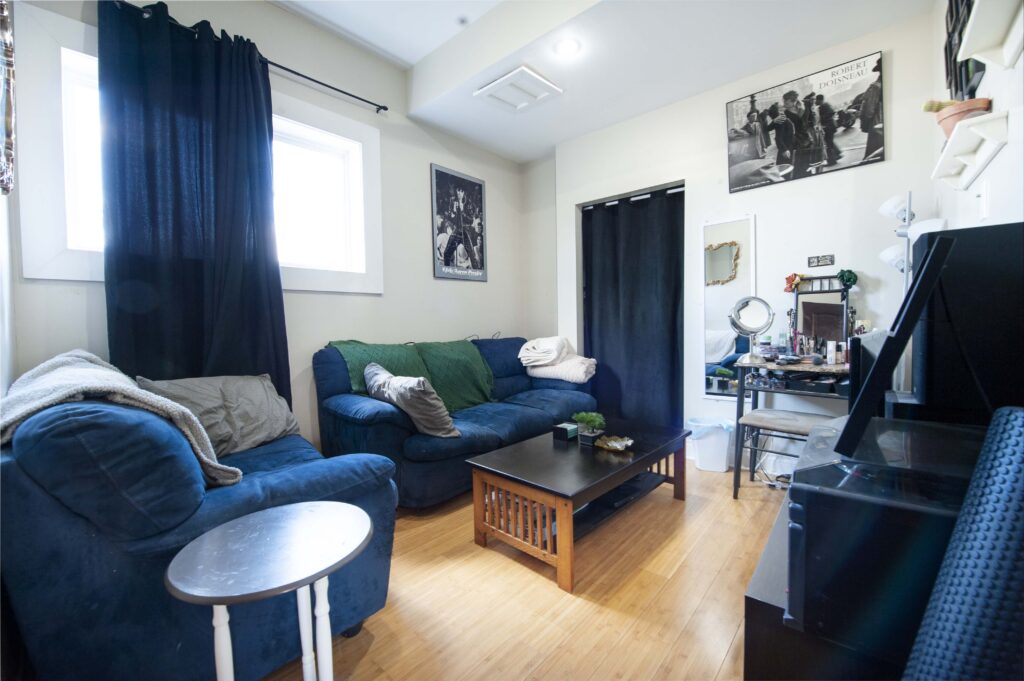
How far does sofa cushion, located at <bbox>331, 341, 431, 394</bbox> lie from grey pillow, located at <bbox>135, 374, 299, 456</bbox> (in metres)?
0.47

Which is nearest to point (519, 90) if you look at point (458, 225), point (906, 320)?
point (458, 225)

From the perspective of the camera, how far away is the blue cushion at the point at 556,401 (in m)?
2.95

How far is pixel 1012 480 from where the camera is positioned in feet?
1.92

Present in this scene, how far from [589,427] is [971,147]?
1.74m

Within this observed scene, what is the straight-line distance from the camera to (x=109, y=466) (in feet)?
2.96

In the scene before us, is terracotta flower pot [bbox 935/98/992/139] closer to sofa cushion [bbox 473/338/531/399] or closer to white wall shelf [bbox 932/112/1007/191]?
white wall shelf [bbox 932/112/1007/191]

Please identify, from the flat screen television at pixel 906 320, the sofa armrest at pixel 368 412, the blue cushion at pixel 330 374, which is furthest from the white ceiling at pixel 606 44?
the sofa armrest at pixel 368 412

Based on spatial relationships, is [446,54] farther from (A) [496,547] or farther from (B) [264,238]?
(A) [496,547]

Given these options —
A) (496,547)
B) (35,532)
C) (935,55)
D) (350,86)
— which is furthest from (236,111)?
(935,55)

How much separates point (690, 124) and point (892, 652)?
330cm

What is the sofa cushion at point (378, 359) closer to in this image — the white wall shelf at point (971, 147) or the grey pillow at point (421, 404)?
the grey pillow at point (421, 404)

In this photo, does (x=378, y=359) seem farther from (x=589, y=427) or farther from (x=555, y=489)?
(x=555, y=489)

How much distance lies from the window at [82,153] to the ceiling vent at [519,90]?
2.09 metres

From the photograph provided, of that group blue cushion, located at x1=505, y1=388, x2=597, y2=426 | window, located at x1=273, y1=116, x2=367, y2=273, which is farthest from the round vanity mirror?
window, located at x1=273, y1=116, x2=367, y2=273
